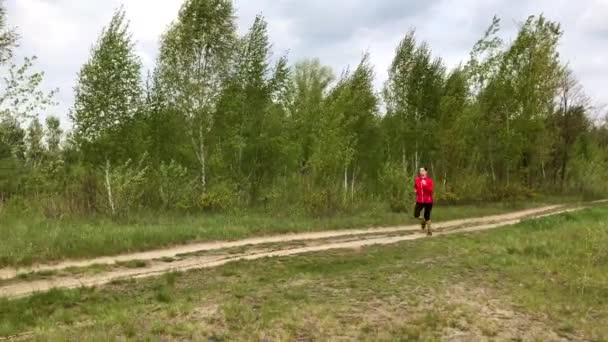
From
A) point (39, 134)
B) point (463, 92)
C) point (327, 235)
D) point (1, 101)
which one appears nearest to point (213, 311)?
point (1, 101)

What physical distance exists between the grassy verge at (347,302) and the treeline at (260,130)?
6562mm

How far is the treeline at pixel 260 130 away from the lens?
21.1 m

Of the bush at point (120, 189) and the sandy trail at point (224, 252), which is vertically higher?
the bush at point (120, 189)

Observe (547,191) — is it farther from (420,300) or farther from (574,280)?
(420,300)

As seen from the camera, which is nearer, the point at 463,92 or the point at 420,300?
the point at 420,300

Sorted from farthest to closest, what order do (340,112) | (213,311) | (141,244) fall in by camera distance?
(340,112), (141,244), (213,311)

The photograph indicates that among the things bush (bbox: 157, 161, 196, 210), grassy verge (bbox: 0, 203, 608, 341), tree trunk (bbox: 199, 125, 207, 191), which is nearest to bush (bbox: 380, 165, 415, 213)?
tree trunk (bbox: 199, 125, 207, 191)

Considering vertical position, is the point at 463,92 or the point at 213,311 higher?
the point at 463,92

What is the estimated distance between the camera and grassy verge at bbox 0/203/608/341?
28.7 ft

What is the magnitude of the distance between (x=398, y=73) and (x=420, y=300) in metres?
26.2

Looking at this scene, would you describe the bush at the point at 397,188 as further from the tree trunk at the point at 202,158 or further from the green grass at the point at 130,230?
the tree trunk at the point at 202,158

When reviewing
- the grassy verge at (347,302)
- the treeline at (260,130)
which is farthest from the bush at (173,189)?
the grassy verge at (347,302)

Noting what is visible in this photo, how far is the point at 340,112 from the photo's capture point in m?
27.8

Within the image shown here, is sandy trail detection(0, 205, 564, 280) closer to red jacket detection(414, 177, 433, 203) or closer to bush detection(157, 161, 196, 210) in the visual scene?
red jacket detection(414, 177, 433, 203)
